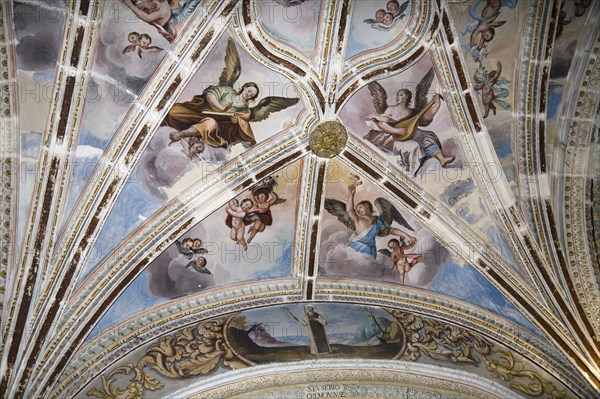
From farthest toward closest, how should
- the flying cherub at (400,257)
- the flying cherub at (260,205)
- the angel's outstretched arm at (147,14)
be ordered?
the flying cherub at (400,257) < the flying cherub at (260,205) < the angel's outstretched arm at (147,14)

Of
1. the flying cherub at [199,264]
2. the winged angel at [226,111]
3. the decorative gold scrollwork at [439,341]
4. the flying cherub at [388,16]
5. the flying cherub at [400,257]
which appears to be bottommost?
the decorative gold scrollwork at [439,341]

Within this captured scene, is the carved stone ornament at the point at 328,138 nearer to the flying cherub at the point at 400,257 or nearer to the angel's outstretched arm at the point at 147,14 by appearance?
the flying cherub at the point at 400,257

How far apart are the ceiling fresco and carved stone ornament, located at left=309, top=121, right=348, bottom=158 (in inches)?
2.0

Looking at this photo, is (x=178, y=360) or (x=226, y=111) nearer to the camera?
(x=226, y=111)

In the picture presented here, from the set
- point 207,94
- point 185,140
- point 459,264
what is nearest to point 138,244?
point 185,140

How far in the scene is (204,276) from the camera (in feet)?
46.9

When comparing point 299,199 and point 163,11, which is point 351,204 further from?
point 163,11

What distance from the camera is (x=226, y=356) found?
47.3ft

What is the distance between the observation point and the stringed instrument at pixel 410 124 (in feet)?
45.1

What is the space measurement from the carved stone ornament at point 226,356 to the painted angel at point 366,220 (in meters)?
1.31

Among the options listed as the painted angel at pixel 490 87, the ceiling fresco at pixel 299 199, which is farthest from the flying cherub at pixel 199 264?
the painted angel at pixel 490 87

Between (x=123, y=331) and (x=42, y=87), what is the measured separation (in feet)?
14.0

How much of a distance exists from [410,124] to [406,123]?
0.07m

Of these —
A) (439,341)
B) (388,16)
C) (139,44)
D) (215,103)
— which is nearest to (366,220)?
(439,341)
